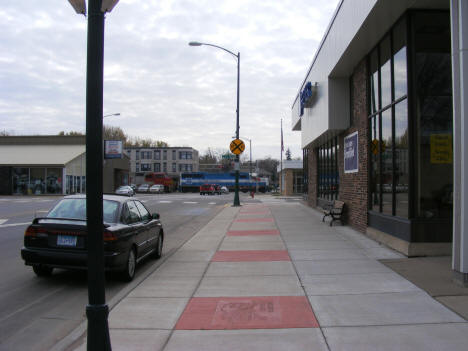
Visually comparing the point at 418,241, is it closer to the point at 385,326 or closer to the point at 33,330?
the point at 385,326

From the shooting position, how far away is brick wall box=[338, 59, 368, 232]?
39.5 feet

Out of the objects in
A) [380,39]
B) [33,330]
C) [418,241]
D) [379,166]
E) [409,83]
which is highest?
[380,39]

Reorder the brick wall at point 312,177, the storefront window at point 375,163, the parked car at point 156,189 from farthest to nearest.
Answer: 1. the parked car at point 156,189
2. the brick wall at point 312,177
3. the storefront window at point 375,163

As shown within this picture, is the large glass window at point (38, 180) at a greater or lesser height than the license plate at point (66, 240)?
greater

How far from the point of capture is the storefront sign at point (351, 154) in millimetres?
12969

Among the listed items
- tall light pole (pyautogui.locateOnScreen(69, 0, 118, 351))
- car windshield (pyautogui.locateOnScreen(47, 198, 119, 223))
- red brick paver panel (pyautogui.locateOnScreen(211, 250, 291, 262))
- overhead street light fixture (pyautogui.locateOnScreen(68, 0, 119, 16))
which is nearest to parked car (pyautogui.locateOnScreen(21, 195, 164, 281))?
car windshield (pyautogui.locateOnScreen(47, 198, 119, 223))

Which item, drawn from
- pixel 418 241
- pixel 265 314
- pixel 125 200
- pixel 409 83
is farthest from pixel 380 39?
pixel 265 314

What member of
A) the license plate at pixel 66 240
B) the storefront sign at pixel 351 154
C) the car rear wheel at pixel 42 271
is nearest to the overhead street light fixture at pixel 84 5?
the license plate at pixel 66 240

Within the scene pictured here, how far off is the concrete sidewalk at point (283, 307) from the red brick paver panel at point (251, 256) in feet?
0.08

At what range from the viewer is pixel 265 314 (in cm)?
534

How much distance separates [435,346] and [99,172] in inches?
147

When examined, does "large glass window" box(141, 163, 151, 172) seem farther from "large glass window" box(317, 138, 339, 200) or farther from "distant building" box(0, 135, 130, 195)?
"large glass window" box(317, 138, 339, 200)

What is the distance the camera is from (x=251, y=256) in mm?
9336

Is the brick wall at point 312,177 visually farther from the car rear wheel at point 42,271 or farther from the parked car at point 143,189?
the parked car at point 143,189
